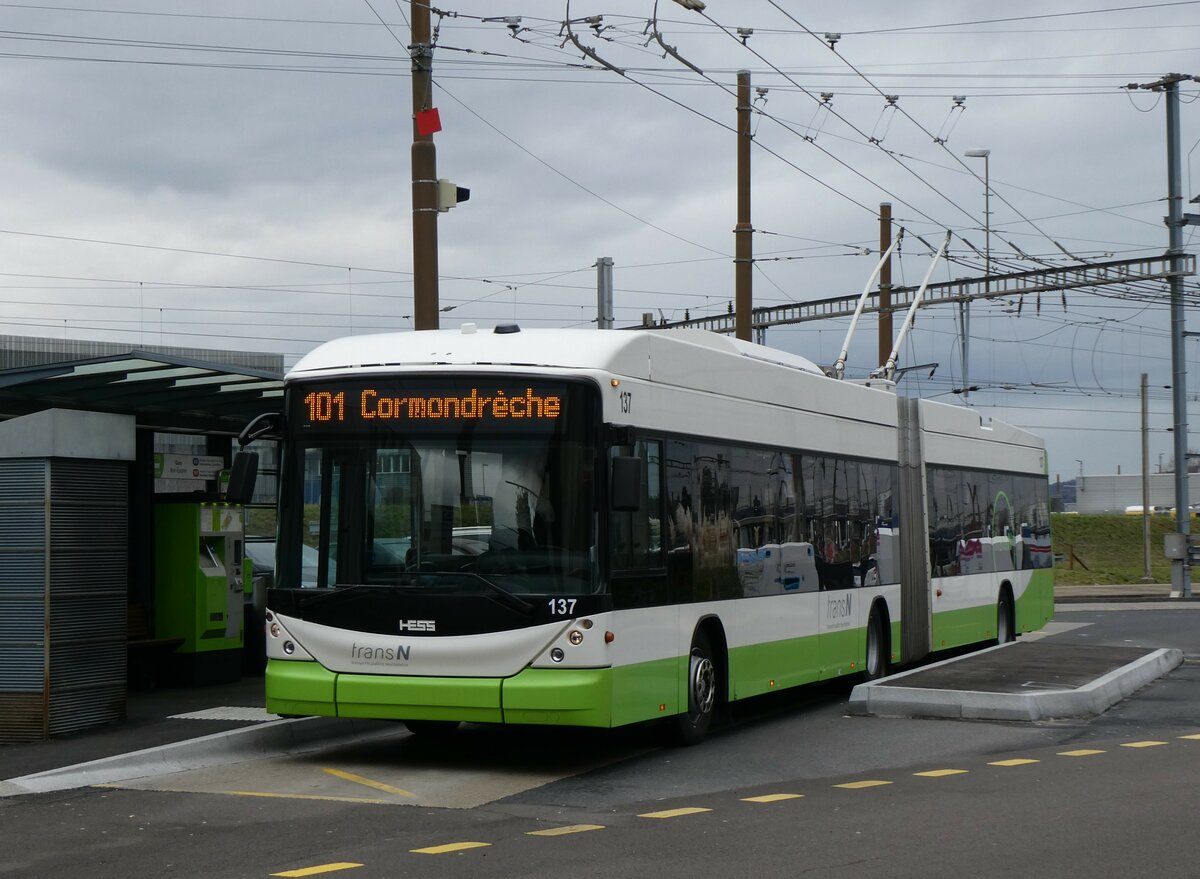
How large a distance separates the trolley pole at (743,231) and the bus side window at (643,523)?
34.1 feet

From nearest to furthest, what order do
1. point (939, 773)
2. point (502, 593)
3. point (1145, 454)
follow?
point (502, 593)
point (939, 773)
point (1145, 454)

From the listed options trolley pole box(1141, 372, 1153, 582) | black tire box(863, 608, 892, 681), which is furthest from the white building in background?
black tire box(863, 608, 892, 681)

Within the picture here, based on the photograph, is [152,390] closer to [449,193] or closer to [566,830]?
[449,193]

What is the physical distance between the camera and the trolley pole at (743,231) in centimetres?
2259

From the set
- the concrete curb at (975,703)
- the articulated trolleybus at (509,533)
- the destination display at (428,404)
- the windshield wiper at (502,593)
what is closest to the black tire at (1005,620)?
the concrete curb at (975,703)

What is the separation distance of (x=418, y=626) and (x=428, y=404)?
151cm

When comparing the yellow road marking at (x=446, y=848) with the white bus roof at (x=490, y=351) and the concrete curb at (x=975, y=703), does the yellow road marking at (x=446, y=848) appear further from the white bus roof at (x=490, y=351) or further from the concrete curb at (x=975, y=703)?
the concrete curb at (x=975, y=703)

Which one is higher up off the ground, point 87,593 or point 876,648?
point 87,593

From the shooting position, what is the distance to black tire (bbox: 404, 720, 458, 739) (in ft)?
42.2

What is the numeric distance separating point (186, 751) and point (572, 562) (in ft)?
10.2

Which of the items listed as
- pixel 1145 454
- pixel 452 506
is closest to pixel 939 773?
pixel 452 506

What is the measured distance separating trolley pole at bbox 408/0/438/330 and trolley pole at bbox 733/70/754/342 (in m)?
7.06

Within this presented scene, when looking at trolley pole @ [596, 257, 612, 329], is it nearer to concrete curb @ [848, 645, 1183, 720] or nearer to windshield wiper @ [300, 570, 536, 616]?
concrete curb @ [848, 645, 1183, 720]

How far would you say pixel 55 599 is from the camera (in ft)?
40.4
